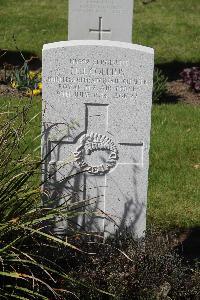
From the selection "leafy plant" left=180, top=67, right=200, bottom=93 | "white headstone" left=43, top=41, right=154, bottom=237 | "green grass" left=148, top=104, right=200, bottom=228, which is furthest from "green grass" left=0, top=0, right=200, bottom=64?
"white headstone" left=43, top=41, right=154, bottom=237

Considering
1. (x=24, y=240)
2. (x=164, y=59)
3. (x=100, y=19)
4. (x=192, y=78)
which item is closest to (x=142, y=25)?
(x=164, y=59)

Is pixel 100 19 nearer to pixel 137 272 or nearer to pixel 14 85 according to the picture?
pixel 14 85

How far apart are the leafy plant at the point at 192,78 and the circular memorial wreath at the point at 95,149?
5332mm

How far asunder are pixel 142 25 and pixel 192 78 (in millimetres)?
3543

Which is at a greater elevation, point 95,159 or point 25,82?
point 25,82

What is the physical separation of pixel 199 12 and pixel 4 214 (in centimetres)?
1067

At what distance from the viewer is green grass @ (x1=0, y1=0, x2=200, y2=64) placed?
39.6ft

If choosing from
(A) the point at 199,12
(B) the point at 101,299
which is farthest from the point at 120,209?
(A) the point at 199,12

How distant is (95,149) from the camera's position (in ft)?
15.6

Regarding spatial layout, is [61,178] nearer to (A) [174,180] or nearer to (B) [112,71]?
(B) [112,71]

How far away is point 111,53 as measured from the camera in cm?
453

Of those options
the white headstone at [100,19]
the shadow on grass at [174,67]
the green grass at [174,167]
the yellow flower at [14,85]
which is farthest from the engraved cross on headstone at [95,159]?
the shadow on grass at [174,67]

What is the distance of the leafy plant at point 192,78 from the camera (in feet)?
32.6

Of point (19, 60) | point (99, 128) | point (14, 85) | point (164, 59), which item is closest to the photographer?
point (99, 128)
